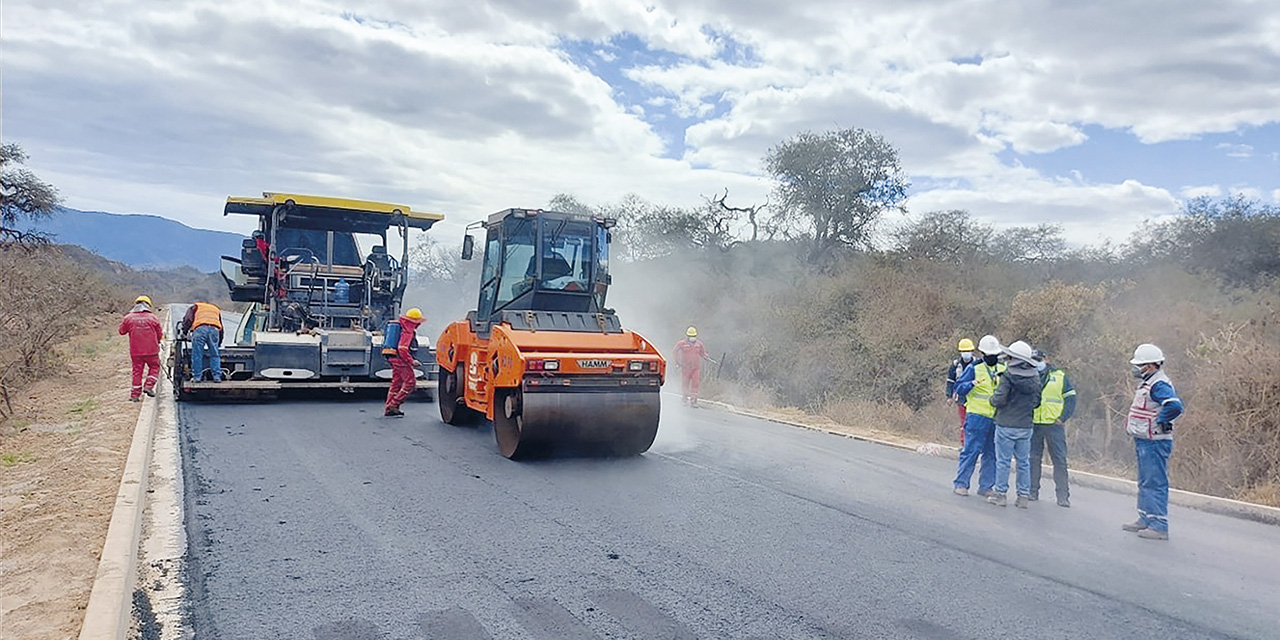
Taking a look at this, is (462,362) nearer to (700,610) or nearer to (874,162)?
(700,610)

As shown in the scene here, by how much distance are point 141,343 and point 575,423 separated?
749 centimetres

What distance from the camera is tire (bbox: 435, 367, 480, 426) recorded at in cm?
1063

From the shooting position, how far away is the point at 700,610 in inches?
182

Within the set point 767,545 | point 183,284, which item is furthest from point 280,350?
point 183,284

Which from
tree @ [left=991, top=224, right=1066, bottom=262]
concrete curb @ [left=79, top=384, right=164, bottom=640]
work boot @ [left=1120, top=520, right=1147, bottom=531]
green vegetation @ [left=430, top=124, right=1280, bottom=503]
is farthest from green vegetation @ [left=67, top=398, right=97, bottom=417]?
tree @ [left=991, top=224, right=1066, bottom=262]

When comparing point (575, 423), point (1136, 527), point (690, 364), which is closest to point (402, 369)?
point (575, 423)

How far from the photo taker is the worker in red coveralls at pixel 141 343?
477 inches

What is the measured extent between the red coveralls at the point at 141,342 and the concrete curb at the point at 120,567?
519 cm

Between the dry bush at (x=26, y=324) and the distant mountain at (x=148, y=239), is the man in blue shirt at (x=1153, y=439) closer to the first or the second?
the dry bush at (x=26, y=324)

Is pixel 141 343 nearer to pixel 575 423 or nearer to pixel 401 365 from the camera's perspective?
pixel 401 365

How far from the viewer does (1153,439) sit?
6730 millimetres

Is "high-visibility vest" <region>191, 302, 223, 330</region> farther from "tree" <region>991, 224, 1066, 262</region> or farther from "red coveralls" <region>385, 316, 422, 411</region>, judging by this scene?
"tree" <region>991, 224, 1066, 262</region>

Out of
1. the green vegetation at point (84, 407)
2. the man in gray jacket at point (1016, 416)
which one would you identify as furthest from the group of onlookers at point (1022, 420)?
the green vegetation at point (84, 407)

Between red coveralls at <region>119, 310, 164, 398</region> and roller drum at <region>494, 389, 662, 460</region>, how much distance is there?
6365mm
